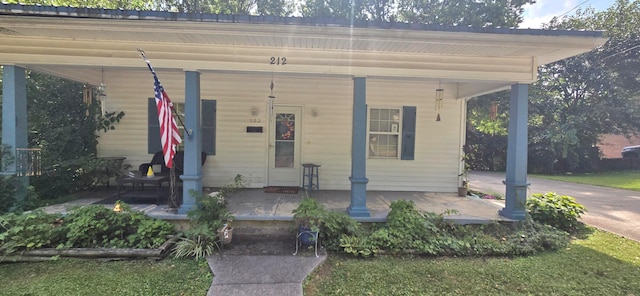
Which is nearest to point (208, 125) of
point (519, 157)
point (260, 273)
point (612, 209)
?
point (260, 273)

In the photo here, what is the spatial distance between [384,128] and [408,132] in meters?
0.55

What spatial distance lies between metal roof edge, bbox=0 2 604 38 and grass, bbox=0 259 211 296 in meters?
3.01

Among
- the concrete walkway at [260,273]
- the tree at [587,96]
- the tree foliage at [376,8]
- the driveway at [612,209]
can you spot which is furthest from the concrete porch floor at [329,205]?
the tree at [587,96]

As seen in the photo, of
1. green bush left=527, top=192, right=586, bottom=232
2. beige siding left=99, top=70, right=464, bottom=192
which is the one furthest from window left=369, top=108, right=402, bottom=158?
green bush left=527, top=192, right=586, bottom=232

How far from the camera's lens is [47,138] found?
18.1 ft

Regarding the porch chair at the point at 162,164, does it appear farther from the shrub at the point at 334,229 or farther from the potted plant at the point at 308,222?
the shrub at the point at 334,229

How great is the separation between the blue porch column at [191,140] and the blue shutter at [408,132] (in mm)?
4354

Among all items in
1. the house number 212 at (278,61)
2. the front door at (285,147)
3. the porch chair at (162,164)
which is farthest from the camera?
the front door at (285,147)

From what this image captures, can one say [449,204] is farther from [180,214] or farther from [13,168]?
[13,168]

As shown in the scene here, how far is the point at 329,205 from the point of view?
202 inches

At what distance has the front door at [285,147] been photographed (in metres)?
6.50

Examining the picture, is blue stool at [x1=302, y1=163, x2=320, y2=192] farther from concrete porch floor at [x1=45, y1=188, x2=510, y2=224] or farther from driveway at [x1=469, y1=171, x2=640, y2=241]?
driveway at [x1=469, y1=171, x2=640, y2=241]

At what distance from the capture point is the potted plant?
3.75 m

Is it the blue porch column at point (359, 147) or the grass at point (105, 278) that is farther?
the blue porch column at point (359, 147)
